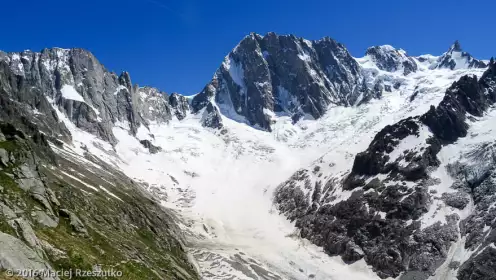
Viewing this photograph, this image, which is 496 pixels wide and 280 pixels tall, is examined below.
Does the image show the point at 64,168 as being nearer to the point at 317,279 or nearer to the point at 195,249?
the point at 195,249

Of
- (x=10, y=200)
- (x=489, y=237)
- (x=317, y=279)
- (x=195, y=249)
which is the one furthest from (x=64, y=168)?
(x=489, y=237)

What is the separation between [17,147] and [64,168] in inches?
4354

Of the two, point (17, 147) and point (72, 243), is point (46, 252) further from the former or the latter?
point (17, 147)

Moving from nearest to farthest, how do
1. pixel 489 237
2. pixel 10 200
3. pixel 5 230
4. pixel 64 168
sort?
pixel 5 230, pixel 10 200, pixel 64 168, pixel 489 237

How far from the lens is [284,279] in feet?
582

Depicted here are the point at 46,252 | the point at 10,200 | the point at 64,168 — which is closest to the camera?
the point at 46,252

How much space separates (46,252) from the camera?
4044 cm

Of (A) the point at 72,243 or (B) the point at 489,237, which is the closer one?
(A) the point at 72,243

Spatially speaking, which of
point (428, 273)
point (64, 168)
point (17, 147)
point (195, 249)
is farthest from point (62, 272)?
point (428, 273)

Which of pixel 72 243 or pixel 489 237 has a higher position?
pixel 489 237

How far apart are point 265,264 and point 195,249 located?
97.4 ft

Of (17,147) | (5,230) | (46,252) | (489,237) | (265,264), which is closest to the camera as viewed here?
(5,230)

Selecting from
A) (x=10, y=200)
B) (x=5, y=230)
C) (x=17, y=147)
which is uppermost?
(x=17, y=147)

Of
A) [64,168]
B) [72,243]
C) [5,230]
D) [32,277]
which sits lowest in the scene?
[32,277]
